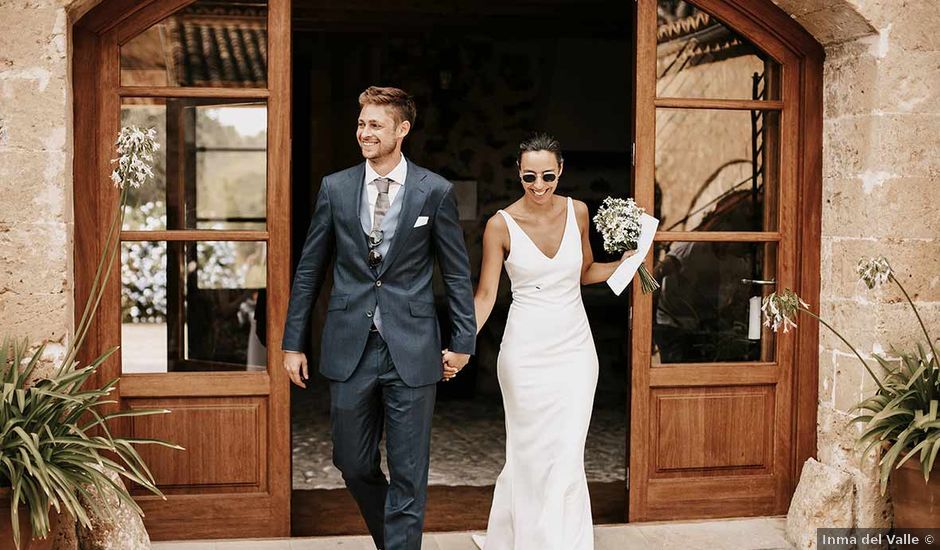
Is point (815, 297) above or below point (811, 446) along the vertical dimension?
above

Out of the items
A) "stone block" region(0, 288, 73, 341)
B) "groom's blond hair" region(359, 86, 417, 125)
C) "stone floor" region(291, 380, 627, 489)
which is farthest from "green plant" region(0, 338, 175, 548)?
"stone floor" region(291, 380, 627, 489)

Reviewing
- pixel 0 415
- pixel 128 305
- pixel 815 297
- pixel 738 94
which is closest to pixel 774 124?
pixel 738 94

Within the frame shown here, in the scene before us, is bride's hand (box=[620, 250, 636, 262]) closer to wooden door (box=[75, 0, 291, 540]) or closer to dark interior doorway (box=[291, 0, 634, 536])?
wooden door (box=[75, 0, 291, 540])

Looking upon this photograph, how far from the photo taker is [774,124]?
5.54 metres

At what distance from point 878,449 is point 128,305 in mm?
3322

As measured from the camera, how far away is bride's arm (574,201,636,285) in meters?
4.80

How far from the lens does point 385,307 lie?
13.9 feet

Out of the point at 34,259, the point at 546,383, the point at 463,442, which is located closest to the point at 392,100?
the point at 546,383

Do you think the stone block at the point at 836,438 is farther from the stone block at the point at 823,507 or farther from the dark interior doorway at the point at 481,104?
the dark interior doorway at the point at 481,104

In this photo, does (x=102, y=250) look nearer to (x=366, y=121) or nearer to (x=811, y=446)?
(x=366, y=121)

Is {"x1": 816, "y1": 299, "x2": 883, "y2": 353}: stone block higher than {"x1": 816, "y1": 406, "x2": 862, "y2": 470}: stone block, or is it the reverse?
{"x1": 816, "y1": 299, "x2": 883, "y2": 353}: stone block

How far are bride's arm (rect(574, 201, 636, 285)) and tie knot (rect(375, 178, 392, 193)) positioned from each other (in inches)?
34.2

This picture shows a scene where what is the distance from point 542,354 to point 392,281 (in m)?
0.79

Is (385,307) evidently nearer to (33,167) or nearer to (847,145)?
(33,167)
